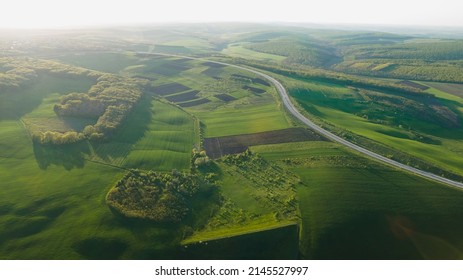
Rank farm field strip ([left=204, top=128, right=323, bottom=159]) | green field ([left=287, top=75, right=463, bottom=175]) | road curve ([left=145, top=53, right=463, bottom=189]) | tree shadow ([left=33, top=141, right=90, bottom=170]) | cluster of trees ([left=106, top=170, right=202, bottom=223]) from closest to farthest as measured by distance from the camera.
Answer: cluster of trees ([left=106, top=170, right=202, bottom=223])
tree shadow ([left=33, top=141, right=90, bottom=170])
road curve ([left=145, top=53, right=463, bottom=189])
farm field strip ([left=204, top=128, right=323, bottom=159])
green field ([left=287, top=75, right=463, bottom=175])

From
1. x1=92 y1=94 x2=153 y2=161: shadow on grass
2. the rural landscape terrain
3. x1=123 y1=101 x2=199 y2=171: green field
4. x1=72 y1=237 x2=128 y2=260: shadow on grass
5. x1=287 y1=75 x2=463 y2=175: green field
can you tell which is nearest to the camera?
x1=72 y1=237 x2=128 y2=260: shadow on grass

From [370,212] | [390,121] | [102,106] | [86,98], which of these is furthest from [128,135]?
[390,121]

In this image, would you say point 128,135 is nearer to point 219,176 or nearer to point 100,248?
point 219,176

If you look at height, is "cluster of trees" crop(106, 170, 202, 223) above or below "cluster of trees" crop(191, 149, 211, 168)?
below

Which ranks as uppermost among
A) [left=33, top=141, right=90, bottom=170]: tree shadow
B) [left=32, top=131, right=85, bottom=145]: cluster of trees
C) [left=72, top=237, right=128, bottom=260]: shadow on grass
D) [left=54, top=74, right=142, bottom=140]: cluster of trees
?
[left=54, top=74, right=142, bottom=140]: cluster of trees

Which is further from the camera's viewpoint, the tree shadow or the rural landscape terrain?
the tree shadow

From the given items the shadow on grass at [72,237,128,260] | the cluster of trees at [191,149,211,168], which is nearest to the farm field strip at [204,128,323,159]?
the cluster of trees at [191,149,211,168]

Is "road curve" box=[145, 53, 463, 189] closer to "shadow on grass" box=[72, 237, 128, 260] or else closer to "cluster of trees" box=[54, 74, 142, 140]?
"cluster of trees" box=[54, 74, 142, 140]

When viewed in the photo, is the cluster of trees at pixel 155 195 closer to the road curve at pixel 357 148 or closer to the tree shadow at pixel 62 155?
the tree shadow at pixel 62 155
